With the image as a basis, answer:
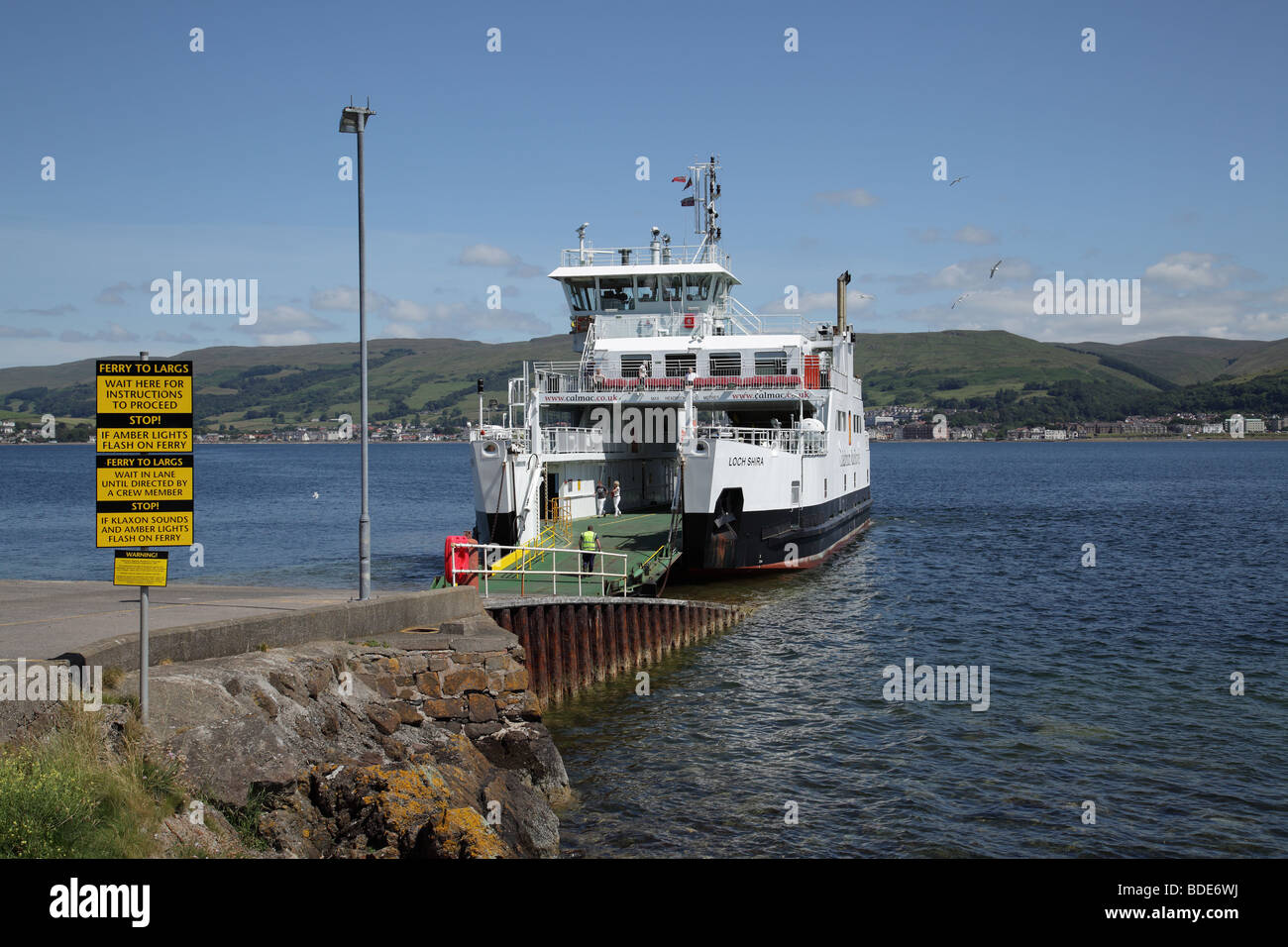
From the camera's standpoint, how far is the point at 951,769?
1459 cm

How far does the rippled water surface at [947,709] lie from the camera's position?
12.6 metres

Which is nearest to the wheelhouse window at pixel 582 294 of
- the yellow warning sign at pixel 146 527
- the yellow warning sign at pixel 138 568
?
the yellow warning sign at pixel 146 527

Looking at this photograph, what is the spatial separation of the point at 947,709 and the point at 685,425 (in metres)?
12.3

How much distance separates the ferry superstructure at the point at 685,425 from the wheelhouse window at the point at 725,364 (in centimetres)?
5

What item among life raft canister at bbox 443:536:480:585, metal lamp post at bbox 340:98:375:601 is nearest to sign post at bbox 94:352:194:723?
metal lamp post at bbox 340:98:375:601

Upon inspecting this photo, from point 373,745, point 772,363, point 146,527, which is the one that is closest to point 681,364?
point 772,363

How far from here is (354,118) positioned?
45.6ft

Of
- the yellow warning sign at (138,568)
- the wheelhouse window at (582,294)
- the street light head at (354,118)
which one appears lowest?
the yellow warning sign at (138,568)

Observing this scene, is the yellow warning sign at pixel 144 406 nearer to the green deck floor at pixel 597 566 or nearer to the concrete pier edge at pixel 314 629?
the concrete pier edge at pixel 314 629

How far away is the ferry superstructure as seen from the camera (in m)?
27.0

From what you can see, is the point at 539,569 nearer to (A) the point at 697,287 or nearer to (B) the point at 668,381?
(B) the point at 668,381

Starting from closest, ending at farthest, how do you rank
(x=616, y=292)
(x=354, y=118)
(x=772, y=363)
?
(x=354, y=118) → (x=772, y=363) → (x=616, y=292)

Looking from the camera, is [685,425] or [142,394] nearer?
[142,394]
